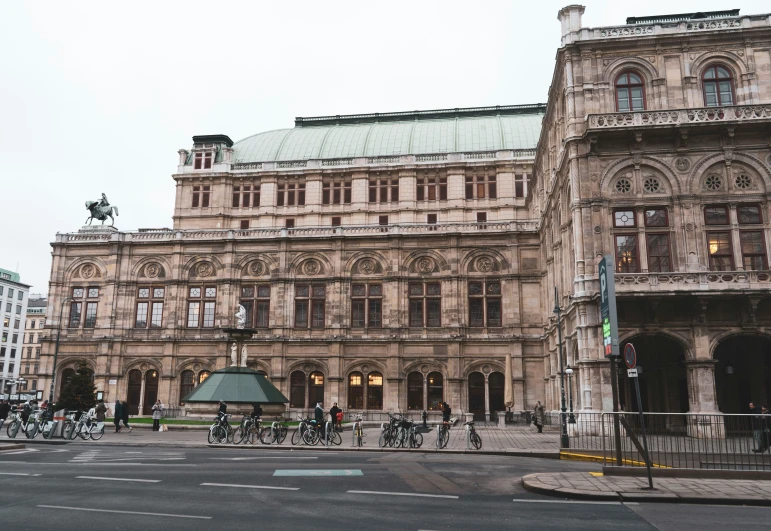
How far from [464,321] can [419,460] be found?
2646cm

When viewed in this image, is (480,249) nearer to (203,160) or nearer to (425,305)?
(425,305)

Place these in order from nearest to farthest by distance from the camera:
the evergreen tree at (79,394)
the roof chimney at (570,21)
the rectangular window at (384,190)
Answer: the roof chimney at (570,21)
the evergreen tree at (79,394)
the rectangular window at (384,190)

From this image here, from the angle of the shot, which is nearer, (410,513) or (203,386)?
(410,513)

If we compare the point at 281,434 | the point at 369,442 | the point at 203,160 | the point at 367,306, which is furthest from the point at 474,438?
the point at 203,160

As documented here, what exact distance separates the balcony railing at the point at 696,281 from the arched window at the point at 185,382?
112 ft

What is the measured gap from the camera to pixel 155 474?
1609 centimetres

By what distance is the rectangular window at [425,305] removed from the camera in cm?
4716

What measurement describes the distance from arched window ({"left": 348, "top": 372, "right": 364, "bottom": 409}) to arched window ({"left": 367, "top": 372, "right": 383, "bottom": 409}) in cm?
53

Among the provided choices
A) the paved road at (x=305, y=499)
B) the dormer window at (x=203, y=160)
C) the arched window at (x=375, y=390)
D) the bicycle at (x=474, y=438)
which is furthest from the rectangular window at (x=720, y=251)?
the dormer window at (x=203, y=160)

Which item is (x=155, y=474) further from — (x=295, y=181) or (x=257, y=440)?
(x=295, y=181)

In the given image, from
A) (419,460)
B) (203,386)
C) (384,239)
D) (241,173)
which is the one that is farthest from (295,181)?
(419,460)

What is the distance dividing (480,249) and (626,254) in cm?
1847

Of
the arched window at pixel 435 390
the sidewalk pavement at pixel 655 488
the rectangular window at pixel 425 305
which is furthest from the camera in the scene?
the rectangular window at pixel 425 305

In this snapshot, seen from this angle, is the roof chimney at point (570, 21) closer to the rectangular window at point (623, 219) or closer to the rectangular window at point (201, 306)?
the rectangular window at point (623, 219)
